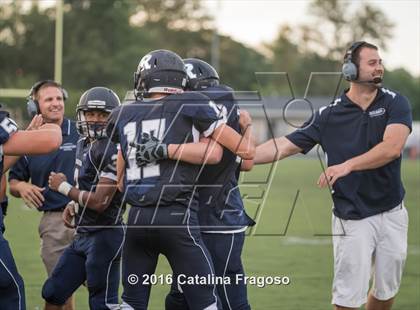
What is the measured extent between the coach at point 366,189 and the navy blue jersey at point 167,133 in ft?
4.31

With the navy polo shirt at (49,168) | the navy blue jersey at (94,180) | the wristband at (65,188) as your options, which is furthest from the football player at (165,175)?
the navy polo shirt at (49,168)

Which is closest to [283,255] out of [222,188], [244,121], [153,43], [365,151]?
[365,151]

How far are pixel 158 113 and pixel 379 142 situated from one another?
1.85 meters

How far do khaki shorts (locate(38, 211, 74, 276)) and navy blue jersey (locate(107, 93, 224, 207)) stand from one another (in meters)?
2.03

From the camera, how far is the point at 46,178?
22.3 feet

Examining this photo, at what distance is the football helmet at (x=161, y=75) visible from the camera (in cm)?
483

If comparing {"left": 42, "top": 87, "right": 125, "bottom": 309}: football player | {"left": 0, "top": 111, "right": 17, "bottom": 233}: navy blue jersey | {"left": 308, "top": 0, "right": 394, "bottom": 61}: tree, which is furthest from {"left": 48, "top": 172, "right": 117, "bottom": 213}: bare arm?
{"left": 308, "top": 0, "right": 394, "bottom": 61}: tree

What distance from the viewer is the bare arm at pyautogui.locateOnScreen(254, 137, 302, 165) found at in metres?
6.16

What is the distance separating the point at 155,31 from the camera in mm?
61750

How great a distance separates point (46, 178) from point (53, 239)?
0.51 m

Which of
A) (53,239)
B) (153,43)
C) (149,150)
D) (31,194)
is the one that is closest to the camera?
(149,150)

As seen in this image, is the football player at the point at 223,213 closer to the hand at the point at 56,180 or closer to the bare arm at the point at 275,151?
the bare arm at the point at 275,151

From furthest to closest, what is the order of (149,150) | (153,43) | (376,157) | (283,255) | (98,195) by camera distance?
(153,43)
(283,255)
(98,195)
(376,157)
(149,150)

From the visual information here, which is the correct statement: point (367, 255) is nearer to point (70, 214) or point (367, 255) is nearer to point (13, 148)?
point (70, 214)
